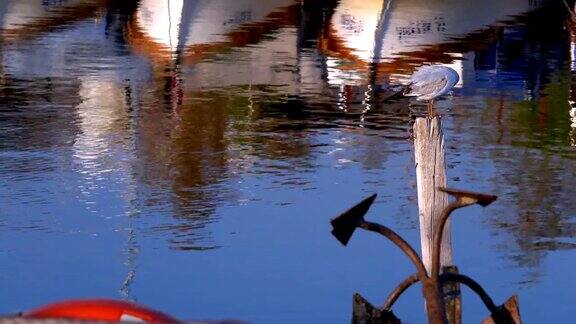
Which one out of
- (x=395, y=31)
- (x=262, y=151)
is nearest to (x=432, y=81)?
(x=262, y=151)

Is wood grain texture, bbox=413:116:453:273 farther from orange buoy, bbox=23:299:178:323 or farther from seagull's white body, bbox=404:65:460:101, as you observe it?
orange buoy, bbox=23:299:178:323

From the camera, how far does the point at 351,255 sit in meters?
8.93

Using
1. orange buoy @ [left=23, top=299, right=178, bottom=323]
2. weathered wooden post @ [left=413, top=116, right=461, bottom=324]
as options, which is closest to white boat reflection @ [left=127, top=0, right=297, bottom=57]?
weathered wooden post @ [left=413, top=116, right=461, bottom=324]

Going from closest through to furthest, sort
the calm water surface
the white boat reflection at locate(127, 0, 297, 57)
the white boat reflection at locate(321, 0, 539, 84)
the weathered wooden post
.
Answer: the weathered wooden post
the calm water surface
the white boat reflection at locate(321, 0, 539, 84)
the white boat reflection at locate(127, 0, 297, 57)

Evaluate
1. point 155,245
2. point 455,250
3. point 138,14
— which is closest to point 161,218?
point 155,245

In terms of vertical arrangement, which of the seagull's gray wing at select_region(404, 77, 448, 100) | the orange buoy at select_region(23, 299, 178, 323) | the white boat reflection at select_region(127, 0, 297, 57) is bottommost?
the white boat reflection at select_region(127, 0, 297, 57)

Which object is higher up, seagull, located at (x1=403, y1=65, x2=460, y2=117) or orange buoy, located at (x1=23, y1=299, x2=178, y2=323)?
orange buoy, located at (x1=23, y1=299, x2=178, y2=323)

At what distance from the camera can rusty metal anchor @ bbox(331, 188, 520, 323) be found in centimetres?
668

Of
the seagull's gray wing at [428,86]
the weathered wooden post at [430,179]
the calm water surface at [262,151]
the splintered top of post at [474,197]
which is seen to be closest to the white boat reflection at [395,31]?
the calm water surface at [262,151]

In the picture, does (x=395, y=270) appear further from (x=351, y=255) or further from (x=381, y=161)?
(x=381, y=161)

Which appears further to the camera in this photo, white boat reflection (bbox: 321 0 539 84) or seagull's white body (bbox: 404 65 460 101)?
white boat reflection (bbox: 321 0 539 84)

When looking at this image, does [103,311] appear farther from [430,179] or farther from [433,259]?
[430,179]

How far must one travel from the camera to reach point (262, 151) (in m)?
12.1

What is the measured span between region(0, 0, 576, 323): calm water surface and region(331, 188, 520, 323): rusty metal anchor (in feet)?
2.79
